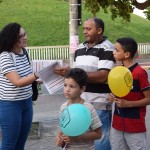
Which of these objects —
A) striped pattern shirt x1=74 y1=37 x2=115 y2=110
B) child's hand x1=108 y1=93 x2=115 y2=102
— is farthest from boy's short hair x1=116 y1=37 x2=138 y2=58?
child's hand x1=108 y1=93 x2=115 y2=102

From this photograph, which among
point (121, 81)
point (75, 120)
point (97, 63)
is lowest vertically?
point (75, 120)

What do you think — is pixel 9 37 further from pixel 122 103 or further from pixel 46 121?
pixel 46 121

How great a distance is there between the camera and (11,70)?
3.72 metres

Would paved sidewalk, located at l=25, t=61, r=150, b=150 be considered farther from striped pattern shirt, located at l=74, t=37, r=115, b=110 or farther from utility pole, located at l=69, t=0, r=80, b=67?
striped pattern shirt, located at l=74, t=37, r=115, b=110

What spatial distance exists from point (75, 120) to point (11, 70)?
1059 mm

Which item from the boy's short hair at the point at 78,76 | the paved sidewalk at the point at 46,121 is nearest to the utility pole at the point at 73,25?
the paved sidewalk at the point at 46,121

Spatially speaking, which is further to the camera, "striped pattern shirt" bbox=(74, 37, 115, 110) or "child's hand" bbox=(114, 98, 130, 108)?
"striped pattern shirt" bbox=(74, 37, 115, 110)

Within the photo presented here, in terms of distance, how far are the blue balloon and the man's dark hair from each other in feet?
3.73

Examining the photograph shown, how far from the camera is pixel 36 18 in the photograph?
2703 centimetres

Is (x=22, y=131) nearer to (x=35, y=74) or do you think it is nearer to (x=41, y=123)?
(x=35, y=74)

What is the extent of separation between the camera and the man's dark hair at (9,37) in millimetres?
3832

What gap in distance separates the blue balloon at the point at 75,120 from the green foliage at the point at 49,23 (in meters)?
20.6

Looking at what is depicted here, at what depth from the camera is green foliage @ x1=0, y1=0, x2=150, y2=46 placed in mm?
24812

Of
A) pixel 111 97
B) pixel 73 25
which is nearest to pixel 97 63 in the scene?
pixel 111 97
